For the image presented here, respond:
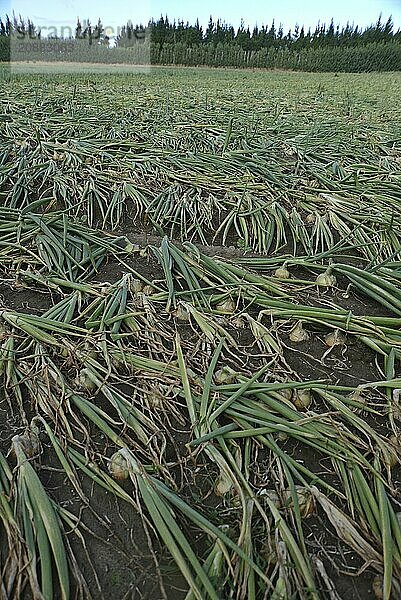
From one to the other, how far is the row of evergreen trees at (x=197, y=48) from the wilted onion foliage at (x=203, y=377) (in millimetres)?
19247

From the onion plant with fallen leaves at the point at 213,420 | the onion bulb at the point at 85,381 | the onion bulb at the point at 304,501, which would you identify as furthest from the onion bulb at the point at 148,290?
the onion bulb at the point at 304,501

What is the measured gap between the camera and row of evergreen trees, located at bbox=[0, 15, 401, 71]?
20.2m

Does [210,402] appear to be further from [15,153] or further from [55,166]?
[15,153]

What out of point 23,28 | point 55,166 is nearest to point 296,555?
point 55,166

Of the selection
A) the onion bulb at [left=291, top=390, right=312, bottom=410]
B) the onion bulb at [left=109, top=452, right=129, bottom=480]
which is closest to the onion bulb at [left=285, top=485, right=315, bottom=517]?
the onion bulb at [left=291, top=390, right=312, bottom=410]

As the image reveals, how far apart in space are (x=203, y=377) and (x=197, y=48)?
74.5ft

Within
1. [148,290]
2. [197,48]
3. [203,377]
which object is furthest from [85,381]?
[197,48]

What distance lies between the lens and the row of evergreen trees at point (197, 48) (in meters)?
20.2

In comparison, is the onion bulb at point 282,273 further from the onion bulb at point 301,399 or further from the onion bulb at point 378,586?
the onion bulb at point 378,586

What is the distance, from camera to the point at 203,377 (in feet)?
5.41

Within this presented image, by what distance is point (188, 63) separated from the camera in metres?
20.7

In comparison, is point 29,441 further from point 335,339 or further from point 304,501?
point 335,339

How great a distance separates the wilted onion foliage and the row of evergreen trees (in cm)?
1925

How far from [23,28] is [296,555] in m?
26.4
